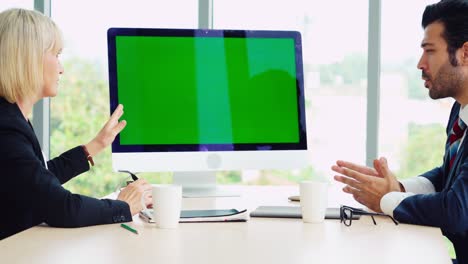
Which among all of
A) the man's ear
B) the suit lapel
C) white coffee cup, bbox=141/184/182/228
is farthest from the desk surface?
the man's ear

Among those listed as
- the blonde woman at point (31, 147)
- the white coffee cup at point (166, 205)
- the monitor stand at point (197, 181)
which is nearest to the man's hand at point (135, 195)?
the blonde woman at point (31, 147)

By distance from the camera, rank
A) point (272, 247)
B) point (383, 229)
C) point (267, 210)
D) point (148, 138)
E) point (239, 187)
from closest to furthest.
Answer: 1. point (272, 247)
2. point (383, 229)
3. point (267, 210)
4. point (148, 138)
5. point (239, 187)

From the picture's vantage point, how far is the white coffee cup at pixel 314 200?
1.80 m

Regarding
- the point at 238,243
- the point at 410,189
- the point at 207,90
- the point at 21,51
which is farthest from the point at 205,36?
the point at 238,243

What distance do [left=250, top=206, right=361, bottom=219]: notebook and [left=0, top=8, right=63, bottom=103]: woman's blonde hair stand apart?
77cm

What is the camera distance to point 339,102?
4043 millimetres

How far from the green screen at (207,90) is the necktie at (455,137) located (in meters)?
0.51

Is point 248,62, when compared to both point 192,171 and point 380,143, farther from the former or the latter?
point 380,143

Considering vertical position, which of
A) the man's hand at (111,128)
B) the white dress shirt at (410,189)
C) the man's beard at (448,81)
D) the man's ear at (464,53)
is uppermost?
the man's ear at (464,53)

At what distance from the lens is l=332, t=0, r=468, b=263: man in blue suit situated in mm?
1745

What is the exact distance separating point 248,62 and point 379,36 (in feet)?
6.01

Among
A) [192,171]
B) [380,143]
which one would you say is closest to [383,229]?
[192,171]

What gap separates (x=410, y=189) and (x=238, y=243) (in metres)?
0.83

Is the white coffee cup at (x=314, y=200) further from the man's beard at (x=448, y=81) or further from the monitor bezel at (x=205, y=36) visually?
the man's beard at (x=448, y=81)
